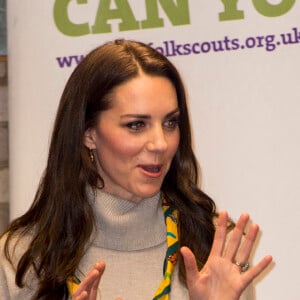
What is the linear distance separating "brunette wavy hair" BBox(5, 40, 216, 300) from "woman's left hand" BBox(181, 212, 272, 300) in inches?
9.6

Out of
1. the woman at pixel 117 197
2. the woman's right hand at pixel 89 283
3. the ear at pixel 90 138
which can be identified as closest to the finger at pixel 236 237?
the woman at pixel 117 197

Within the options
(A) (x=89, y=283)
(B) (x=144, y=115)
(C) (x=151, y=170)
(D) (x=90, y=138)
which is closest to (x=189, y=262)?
(A) (x=89, y=283)

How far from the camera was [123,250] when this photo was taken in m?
2.34

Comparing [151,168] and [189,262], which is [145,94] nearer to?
[151,168]

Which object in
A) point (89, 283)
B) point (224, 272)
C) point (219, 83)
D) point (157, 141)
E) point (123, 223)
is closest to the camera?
point (89, 283)

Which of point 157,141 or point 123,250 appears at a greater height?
point 157,141

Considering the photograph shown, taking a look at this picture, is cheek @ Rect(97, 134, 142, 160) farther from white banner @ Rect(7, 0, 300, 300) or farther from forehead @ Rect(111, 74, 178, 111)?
white banner @ Rect(7, 0, 300, 300)

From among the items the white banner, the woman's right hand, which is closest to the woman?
the woman's right hand

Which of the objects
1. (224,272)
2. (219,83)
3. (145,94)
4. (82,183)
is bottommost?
(224,272)

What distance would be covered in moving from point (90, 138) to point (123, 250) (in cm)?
34

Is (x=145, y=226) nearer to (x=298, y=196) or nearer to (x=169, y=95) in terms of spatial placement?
(x=169, y=95)

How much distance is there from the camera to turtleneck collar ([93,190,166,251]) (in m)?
2.32

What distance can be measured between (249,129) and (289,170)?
0.69 ft

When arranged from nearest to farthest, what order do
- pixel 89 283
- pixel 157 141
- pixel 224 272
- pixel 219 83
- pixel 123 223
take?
pixel 89 283, pixel 224 272, pixel 157 141, pixel 123 223, pixel 219 83
